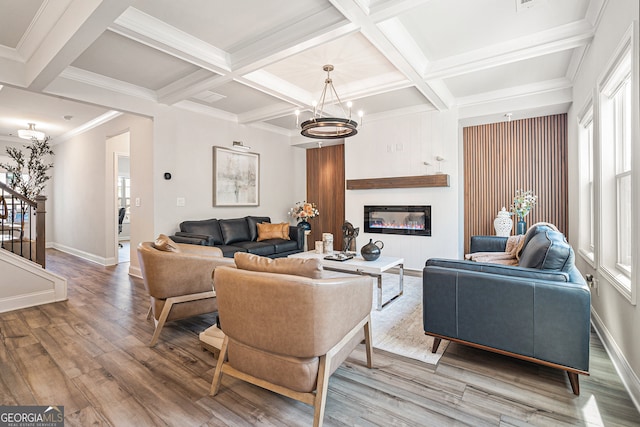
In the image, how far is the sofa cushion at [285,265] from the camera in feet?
5.39

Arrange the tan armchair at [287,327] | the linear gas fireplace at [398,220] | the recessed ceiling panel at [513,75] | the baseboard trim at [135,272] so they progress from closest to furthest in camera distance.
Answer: the tan armchair at [287,327]
the recessed ceiling panel at [513,75]
the baseboard trim at [135,272]
the linear gas fireplace at [398,220]

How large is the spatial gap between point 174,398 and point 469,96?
16.9 feet

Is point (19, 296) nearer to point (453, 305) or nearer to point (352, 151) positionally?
point (453, 305)

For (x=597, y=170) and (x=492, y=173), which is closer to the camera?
(x=597, y=170)

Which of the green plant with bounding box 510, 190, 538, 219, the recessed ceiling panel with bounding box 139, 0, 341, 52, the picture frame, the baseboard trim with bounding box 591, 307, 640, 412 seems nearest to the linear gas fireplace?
the green plant with bounding box 510, 190, 538, 219

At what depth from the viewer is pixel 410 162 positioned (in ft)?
17.5

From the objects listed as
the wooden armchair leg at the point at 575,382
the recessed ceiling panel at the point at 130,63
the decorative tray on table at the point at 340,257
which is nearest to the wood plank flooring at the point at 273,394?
the wooden armchair leg at the point at 575,382

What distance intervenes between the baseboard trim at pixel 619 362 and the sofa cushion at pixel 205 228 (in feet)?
14.4

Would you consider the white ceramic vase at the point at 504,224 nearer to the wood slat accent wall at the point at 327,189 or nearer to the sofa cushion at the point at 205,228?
the wood slat accent wall at the point at 327,189

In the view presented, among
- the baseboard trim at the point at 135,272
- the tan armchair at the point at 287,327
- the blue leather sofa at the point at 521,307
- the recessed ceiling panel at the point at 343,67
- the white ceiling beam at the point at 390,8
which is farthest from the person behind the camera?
the baseboard trim at the point at 135,272

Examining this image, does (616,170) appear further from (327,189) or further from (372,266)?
(327,189)

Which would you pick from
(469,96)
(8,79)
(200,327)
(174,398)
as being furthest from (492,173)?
(8,79)

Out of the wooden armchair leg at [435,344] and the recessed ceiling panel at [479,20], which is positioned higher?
the recessed ceiling panel at [479,20]

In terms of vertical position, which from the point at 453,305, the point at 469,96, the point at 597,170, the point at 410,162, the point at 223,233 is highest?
the point at 469,96
